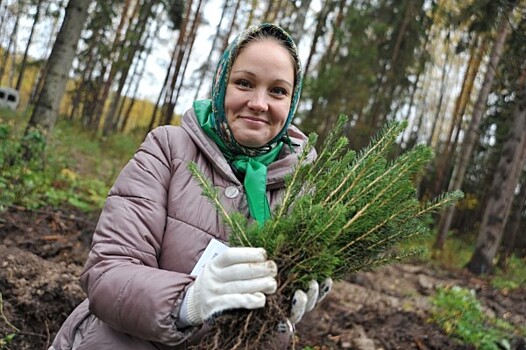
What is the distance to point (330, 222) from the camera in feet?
4.29

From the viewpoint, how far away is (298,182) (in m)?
1.54

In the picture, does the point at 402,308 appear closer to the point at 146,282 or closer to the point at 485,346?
the point at 485,346

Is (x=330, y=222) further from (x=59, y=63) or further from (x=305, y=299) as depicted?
(x=59, y=63)

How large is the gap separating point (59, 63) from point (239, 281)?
5.91 meters

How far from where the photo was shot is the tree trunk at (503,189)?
29.2 ft

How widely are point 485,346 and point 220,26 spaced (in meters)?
15.8

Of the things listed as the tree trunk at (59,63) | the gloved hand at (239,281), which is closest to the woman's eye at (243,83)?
the gloved hand at (239,281)

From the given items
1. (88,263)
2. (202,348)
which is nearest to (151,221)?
(88,263)

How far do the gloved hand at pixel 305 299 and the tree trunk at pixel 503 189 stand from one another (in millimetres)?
8909

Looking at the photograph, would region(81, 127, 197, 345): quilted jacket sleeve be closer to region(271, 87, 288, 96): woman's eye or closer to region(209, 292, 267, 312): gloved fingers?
region(209, 292, 267, 312): gloved fingers

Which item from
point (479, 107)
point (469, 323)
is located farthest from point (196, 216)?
point (479, 107)

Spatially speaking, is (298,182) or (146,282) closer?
(146,282)

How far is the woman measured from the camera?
1.28m

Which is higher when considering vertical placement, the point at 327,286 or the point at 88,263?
the point at 327,286
